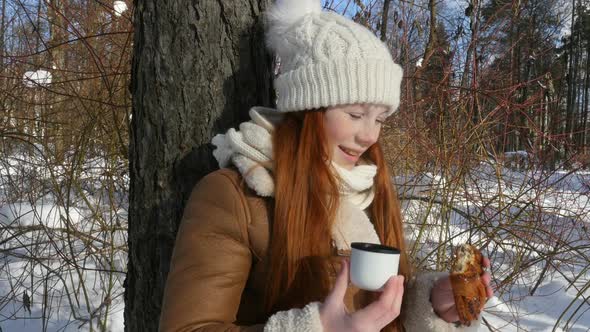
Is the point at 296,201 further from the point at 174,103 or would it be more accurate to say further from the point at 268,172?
the point at 174,103

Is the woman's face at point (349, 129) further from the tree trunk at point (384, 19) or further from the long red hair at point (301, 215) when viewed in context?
the tree trunk at point (384, 19)

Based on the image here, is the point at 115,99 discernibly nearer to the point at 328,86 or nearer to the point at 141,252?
the point at 141,252

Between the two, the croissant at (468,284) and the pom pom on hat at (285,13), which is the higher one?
the pom pom on hat at (285,13)

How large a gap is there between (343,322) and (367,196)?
1.87 ft

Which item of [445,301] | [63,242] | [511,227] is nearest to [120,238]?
[63,242]

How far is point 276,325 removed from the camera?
102 cm

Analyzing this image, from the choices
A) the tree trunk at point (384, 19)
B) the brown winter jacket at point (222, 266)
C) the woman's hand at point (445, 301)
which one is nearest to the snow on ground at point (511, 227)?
the tree trunk at point (384, 19)

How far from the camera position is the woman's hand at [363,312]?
38.4 inches

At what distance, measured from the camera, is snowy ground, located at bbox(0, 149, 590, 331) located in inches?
105

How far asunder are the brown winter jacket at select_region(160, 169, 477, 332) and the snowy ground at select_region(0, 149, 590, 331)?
1326 mm

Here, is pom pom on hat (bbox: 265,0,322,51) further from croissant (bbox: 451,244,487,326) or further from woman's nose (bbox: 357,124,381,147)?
croissant (bbox: 451,244,487,326)

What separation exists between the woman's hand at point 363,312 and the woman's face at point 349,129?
45 centimetres

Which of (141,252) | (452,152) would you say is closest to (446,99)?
(452,152)

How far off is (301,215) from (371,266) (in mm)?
288
